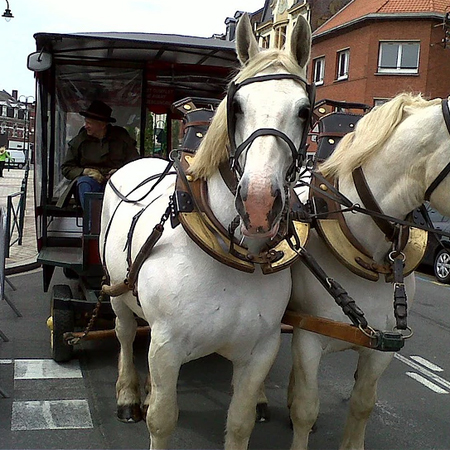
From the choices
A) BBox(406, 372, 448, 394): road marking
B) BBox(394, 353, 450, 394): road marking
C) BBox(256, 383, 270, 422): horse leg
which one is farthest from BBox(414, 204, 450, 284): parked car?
BBox(256, 383, 270, 422): horse leg

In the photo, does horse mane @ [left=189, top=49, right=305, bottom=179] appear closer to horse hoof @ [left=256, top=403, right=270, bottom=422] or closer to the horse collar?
the horse collar

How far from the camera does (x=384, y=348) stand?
252 centimetres

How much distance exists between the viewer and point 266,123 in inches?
76.5

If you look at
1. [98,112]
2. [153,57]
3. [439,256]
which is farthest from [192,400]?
[439,256]

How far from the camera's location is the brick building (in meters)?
22.3

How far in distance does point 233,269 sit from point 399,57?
22683mm

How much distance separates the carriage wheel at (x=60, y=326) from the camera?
14.2 feet

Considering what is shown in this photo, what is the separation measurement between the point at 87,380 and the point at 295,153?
9.85 feet

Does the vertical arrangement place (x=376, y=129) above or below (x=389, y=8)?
below

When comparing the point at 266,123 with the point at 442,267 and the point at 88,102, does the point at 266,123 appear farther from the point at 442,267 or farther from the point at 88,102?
the point at 442,267

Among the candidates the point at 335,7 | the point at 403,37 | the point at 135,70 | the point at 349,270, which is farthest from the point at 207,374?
the point at 335,7

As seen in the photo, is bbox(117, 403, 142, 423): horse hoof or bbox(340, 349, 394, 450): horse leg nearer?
bbox(340, 349, 394, 450): horse leg

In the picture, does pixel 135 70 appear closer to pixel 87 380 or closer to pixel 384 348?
pixel 87 380

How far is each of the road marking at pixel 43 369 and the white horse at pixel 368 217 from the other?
2222 millimetres
